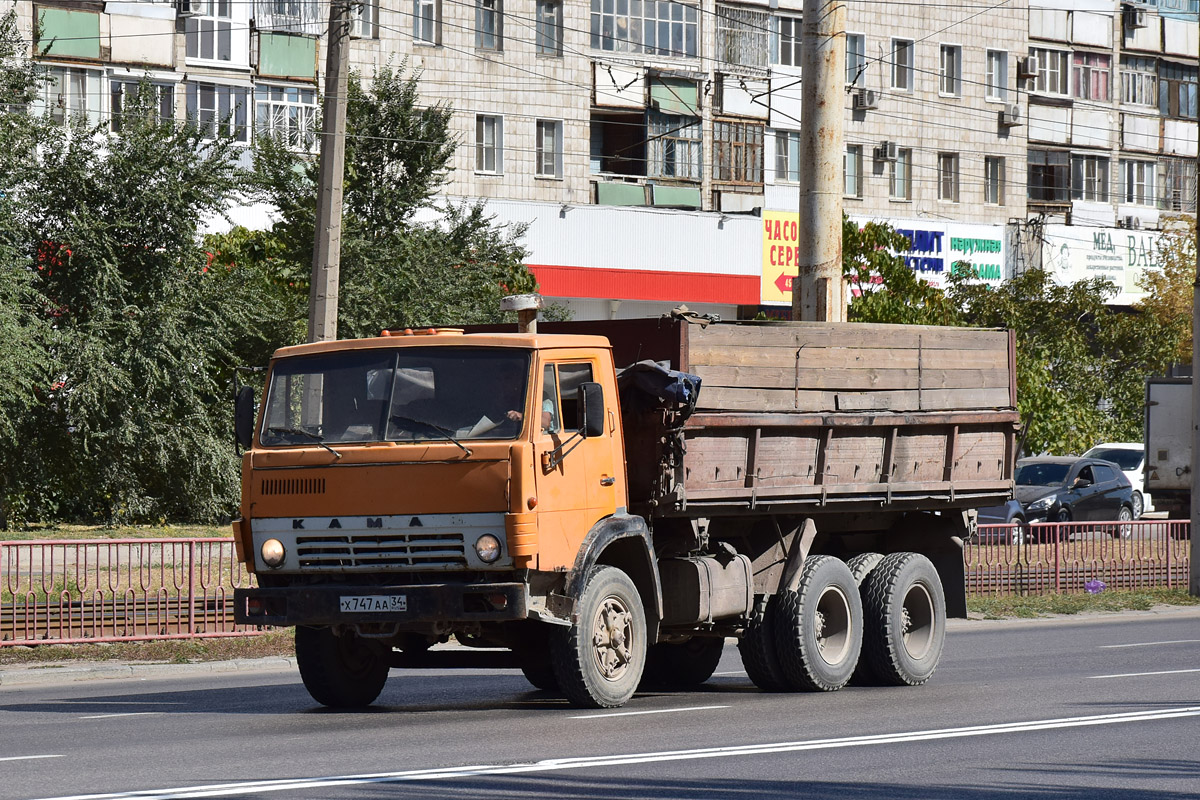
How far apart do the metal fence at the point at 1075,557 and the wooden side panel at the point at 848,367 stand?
946 cm

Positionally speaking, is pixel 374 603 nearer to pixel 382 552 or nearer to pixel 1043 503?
pixel 382 552

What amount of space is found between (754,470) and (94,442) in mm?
20756

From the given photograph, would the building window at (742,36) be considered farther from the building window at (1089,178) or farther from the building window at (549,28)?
the building window at (1089,178)

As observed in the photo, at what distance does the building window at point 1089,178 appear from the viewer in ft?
208

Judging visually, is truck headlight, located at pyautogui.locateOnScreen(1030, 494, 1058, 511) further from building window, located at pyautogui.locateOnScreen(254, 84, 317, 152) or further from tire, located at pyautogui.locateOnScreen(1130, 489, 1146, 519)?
building window, located at pyautogui.locateOnScreen(254, 84, 317, 152)

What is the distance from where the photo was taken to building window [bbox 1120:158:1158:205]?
65.1 metres

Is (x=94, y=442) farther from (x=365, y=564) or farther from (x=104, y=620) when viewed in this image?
(x=365, y=564)

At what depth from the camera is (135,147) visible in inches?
1256

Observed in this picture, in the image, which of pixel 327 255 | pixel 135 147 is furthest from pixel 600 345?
pixel 135 147

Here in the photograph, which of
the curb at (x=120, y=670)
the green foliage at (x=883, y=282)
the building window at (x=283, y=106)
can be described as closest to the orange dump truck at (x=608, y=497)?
the curb at (x=120, y=670)

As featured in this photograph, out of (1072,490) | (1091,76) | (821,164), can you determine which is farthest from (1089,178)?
(821,164)

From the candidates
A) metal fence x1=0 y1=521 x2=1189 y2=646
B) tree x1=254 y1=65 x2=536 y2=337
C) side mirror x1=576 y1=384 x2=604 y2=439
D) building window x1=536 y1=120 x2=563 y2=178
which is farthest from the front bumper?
building window x1=536 y1=120 x2=563 y2=178

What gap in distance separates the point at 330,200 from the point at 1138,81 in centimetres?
5117

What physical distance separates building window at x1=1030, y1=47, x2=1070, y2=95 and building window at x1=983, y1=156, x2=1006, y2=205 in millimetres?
2971
